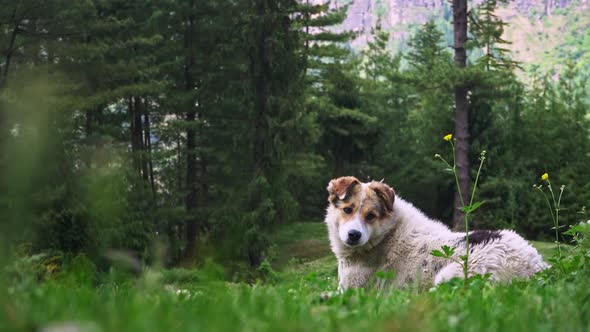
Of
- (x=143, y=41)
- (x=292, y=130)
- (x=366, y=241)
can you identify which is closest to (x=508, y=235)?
(x=366, y=241)

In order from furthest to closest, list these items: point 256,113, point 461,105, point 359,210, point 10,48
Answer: point 461,105 < point 256,113 < point 10,48 < point 359,210

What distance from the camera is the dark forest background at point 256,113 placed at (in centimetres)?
2406

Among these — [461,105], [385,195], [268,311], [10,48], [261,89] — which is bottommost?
[385,195]

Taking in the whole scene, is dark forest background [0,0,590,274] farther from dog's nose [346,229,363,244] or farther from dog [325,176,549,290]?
dog's nose [346,229,363,244]

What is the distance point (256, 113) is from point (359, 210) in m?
19.1

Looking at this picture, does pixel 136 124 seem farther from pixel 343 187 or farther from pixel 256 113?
pixel 343 187

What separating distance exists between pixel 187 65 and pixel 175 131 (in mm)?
3363

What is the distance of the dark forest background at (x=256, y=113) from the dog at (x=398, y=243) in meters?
8.13

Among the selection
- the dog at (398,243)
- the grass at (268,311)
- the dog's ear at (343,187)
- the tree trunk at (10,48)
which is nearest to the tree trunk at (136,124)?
the tree trunk at (10,48)

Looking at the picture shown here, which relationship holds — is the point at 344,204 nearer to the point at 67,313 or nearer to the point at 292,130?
the point at 67,313

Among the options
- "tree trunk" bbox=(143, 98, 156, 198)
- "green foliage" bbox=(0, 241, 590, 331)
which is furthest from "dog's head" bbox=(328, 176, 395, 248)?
"tree trunk" bbox=(143, 98, 156, 198)

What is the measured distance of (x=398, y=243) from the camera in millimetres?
6488

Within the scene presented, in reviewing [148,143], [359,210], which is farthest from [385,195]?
[148,143]

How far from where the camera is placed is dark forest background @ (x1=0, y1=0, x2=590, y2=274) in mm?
24062
